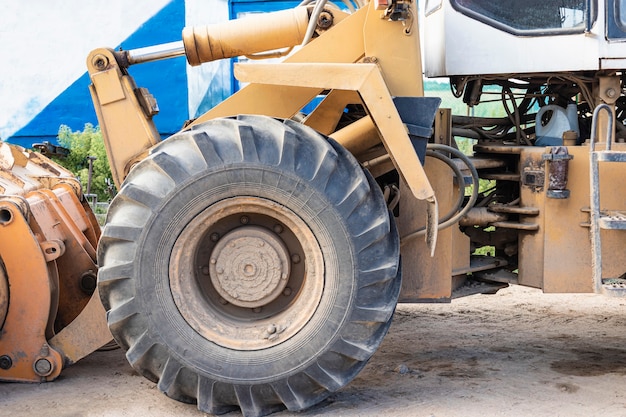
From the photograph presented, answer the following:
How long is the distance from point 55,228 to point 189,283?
1174 mm

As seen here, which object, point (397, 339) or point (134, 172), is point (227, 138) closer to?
point (134, 172)

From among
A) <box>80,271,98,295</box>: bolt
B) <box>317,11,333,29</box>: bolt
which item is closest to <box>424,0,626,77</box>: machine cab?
<box>317,11,333,29</box>: bolt

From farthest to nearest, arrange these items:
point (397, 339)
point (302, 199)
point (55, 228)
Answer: point (397, 339), point (55, 228), point (302, 199)

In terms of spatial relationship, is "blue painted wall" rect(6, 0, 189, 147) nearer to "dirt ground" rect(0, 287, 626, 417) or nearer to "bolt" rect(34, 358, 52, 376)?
"dirt ground" rect(0, 287, 626, 417)

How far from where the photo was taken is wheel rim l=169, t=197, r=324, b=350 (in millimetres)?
4160

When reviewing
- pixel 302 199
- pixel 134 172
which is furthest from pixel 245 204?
pixel 134 172

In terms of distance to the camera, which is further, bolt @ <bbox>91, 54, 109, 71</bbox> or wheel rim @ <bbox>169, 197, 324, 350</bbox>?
bolt @ <bbox>91, 54, 109, 71</bbox>

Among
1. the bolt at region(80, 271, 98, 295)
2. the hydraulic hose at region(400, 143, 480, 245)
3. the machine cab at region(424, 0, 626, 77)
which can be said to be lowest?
the bolt at region(80, 271, 98, 295)

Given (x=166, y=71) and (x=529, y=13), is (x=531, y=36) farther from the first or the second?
(x=166, y=71)

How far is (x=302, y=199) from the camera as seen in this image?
408cm

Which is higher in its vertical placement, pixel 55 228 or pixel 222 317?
pixel 55 228

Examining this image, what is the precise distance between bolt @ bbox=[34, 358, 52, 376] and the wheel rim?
938 mm

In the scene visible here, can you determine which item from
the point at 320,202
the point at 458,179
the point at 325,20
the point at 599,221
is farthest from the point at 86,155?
the point at 599,221

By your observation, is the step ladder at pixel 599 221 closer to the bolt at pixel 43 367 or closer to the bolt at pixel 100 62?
the bolt at pixel 100 62
